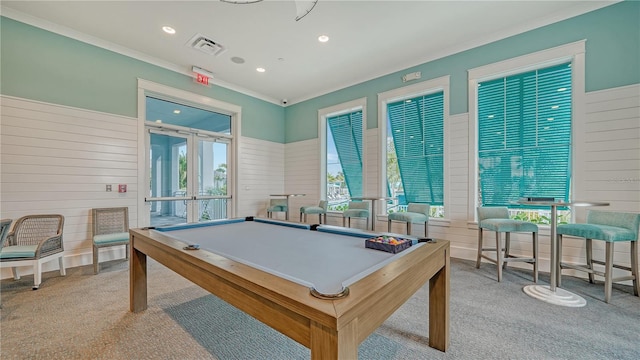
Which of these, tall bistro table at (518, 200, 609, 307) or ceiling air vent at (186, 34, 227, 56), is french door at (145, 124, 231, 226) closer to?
ceiling air vent at (186, 34, 227, 56)

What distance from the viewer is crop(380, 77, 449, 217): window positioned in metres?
4.29

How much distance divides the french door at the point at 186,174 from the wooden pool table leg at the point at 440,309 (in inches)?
185

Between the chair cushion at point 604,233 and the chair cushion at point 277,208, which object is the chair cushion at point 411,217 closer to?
the chair cushion at point 604,233

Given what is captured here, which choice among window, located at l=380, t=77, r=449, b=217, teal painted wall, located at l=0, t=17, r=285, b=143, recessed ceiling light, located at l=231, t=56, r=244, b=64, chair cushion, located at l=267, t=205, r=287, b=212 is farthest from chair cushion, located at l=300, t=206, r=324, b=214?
teal painted wall, located at l=0, t=17, r=285, b=143

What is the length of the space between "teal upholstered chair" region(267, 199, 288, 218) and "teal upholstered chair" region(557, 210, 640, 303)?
14.7 ft

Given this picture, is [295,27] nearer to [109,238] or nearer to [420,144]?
[420,144]

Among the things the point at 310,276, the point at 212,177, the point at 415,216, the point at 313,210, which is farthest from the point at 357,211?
the point at 310,276

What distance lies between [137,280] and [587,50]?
5.70m

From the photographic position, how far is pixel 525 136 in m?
3.60

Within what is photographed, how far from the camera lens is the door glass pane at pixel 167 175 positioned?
459 centimetres

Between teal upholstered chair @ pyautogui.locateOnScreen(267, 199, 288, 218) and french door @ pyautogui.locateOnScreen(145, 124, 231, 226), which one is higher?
french door @ pyautogui.locateOnScreen(145, 124, 231, 226)

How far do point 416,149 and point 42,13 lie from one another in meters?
5.77

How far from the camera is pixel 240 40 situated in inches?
152

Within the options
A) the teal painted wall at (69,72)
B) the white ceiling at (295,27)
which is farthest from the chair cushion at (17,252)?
the white ceiling at (295,27)
